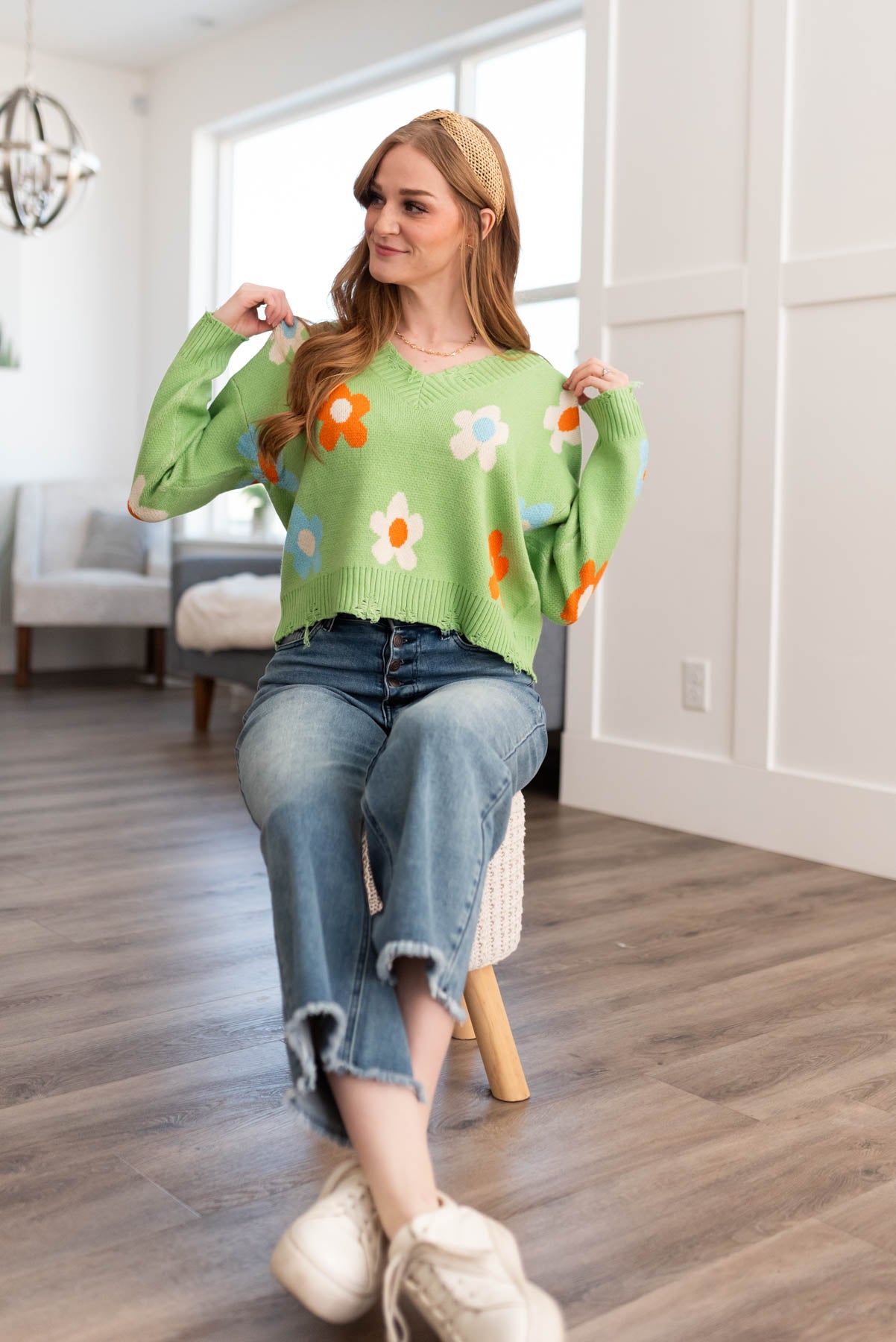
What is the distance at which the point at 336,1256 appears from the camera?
40.6 inches

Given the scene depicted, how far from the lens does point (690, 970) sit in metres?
2.02

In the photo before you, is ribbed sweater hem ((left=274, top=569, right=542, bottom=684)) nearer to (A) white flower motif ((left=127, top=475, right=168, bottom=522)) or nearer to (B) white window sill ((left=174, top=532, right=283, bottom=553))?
(A) white flower motif ((left=127, top=475, right=168, bottom=522))

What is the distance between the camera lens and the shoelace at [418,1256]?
0.99m

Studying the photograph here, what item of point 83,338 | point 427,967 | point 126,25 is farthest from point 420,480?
point 83,338

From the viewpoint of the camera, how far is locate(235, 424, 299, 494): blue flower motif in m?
1.54

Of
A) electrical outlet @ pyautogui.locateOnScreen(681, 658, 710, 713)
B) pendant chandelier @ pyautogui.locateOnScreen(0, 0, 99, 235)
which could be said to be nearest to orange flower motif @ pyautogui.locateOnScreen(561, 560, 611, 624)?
electrical outlet @ pyautogui.locateOnScreen(681, 658, 710, 713)

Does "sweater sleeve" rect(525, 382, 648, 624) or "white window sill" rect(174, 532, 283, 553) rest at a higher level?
"white window sill" rect(174, 532, 283, 553)

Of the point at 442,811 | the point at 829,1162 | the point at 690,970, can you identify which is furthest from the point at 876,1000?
the point at 442,811

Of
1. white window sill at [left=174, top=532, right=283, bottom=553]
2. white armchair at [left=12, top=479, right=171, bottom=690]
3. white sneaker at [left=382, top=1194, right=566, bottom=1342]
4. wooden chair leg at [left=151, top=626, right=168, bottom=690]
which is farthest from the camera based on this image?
wooden chair leg at [left=151, top=626, right=168, bottom=690]

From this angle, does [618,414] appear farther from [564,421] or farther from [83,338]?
[83,338]

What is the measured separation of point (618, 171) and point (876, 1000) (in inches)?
80.5

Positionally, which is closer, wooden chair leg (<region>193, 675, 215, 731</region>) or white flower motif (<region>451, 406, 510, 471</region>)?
white flower motif (<region>451, 406, 510, 471</region>)

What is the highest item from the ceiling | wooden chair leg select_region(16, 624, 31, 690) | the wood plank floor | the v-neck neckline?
the ceiling

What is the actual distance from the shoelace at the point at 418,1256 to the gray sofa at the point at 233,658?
236 centimetres
